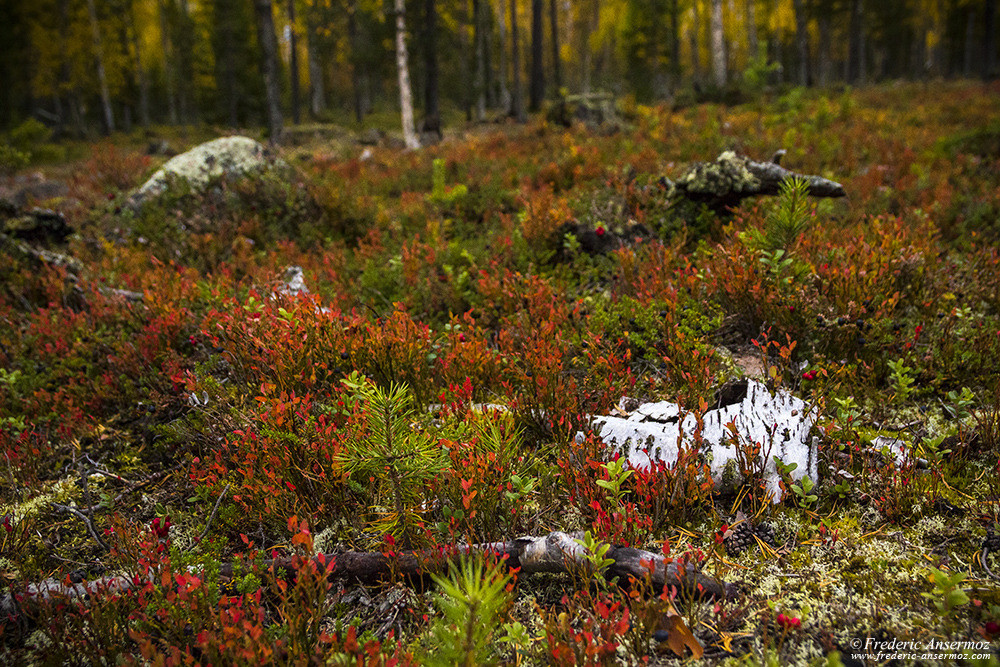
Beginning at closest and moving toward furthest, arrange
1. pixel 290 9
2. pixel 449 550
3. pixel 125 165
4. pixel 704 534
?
pixel 449 550, pixel 704 534, pixel 125 165, pixel 290 9

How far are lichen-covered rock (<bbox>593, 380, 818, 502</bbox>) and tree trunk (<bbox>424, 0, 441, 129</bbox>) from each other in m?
17.6

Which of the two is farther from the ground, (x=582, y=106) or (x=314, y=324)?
(x=582, y=106)

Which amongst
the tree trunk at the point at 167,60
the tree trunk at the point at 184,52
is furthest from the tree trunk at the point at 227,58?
the tree trunk at the point at 167,60

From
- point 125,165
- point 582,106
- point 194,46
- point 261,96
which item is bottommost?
point 125,165

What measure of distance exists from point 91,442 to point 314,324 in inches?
73.9

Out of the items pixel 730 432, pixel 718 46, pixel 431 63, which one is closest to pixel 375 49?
pixel 431 63

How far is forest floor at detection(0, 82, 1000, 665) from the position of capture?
2.05 metres

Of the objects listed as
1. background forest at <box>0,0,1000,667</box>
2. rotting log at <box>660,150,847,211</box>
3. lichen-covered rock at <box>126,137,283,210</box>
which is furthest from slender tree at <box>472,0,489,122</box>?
rotting log at <box>660,150,847,211</box>

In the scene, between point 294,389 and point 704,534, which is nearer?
point 704,534

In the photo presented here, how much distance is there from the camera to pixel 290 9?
1154 inches

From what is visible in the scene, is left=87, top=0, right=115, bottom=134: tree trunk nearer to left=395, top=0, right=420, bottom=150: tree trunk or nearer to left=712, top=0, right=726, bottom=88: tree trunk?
left=395, top=0, right=420, bottom=150: tree trunk

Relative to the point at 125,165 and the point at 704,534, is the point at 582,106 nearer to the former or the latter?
the point at 125,165

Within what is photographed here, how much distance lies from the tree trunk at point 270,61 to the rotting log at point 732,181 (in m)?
15.8

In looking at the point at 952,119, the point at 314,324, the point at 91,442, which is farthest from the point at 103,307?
the point at 952,119
